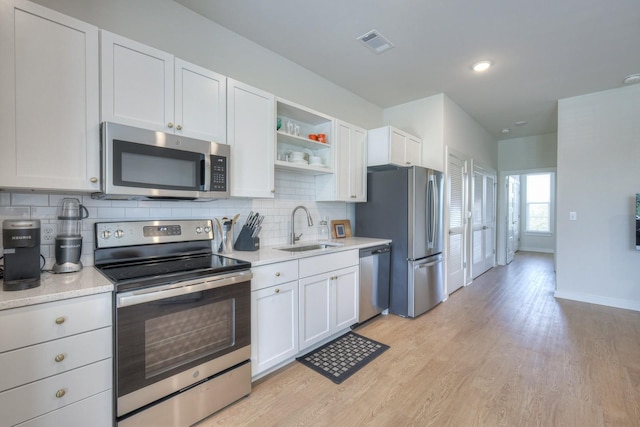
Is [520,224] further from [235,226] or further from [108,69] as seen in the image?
Result: [108,69]

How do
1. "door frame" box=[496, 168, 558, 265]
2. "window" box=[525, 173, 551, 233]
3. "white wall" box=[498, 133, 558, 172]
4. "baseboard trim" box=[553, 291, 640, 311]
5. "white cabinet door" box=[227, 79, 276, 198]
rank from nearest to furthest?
"white cabinet door" box=[227, 79, 276, 198], "baseboard trim" box=[553, 291, 640, 311], "white wall" box=[498, 133, 558, 172], "door frame" box=[496, 168, 558, 265], "window" box=[525, 173, 551, 233]

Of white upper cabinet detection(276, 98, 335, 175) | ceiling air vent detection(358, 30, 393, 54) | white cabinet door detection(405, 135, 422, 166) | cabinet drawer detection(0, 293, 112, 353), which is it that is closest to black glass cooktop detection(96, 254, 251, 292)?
cabinet drawer detection(0, 293, 112, 353)

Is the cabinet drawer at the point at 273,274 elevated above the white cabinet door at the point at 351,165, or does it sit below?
below

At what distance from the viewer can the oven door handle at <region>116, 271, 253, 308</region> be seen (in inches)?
54.6

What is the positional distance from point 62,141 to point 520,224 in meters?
10.5

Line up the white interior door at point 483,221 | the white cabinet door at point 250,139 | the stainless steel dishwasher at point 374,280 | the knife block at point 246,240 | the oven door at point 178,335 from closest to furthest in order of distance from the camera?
1. the oven door at point 178,335
2. the white cabinet door at point 250,139
3. the knife block at point 246,240
4. the stainless steel dishwasher at point 374,280
5. the white interior door at point 483,221

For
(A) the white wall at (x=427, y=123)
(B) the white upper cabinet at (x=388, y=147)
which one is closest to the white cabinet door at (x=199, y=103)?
(B) the white upper cabinet at (x=388, y=147)

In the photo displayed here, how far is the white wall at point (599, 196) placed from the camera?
12.1 feet

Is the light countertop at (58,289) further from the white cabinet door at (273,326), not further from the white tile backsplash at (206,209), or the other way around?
the white cabinet door at (273,326)

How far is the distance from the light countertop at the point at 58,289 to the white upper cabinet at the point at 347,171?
7.12 feet

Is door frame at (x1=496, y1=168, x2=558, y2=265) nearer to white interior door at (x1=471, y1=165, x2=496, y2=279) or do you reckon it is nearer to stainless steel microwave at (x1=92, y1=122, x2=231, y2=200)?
white interior door at (x1=471, y1=165, x2=496, y2=279)

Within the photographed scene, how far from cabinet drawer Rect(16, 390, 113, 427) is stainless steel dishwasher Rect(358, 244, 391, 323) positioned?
2.17 metres

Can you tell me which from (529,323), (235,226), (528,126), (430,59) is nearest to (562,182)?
(528,126)

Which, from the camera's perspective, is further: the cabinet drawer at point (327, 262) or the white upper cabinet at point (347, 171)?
the white upper cabinet at point (347, 171)
